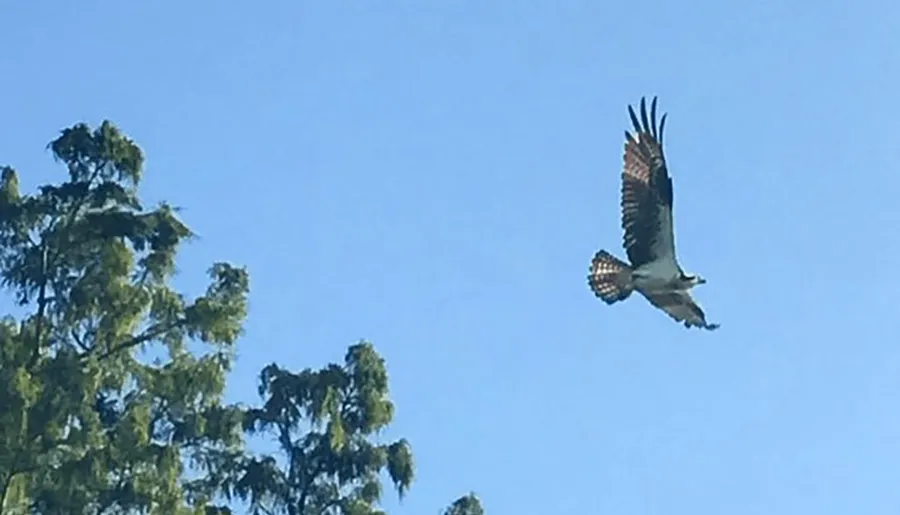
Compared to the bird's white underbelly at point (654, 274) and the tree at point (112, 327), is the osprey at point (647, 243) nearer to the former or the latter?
the bird's white underbelly at point (654, 274)

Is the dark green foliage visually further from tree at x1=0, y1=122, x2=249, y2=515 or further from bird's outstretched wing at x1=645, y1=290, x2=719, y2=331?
bird's outstretched wing at x1=645, y1=290, x2=719, y2=331

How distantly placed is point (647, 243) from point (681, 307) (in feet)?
2.08

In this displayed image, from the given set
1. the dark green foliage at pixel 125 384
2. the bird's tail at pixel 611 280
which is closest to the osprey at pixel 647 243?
the bird's tail at pixel 611 280

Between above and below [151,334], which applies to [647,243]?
below

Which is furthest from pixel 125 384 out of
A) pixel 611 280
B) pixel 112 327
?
pixel 611 280

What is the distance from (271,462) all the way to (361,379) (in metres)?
1.33

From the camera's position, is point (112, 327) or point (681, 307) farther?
point (112, 327)

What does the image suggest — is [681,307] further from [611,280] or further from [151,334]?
[151,334]

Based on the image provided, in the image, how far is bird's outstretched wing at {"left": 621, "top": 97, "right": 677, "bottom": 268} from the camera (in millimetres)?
23906

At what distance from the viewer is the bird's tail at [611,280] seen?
24.1 meters

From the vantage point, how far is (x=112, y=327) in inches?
1251

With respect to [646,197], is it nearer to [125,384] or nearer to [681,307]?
[681,307]

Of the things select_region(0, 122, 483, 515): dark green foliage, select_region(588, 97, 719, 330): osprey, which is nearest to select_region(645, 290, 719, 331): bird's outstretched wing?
select_region(588, 97, 719, 330): osprey

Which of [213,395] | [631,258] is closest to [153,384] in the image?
[213,395]
